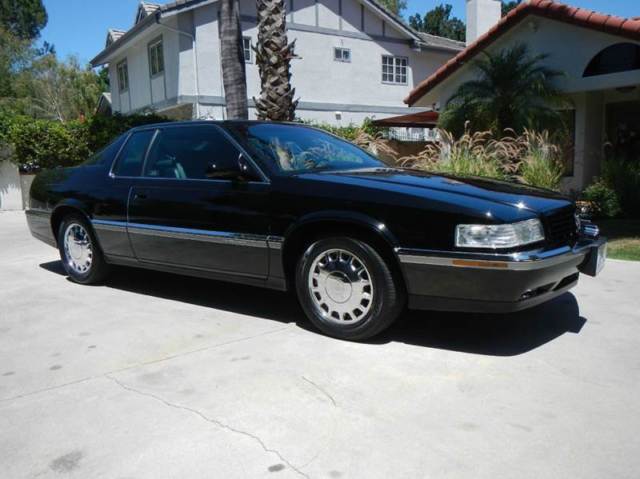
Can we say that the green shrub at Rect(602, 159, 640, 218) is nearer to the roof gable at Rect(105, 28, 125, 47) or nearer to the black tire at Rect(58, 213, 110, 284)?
the black tire at Rect(58, 213, 110, 284)

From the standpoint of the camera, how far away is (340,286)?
413 cm

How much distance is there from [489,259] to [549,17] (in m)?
9.67

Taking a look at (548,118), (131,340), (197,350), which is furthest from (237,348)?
(548,118)

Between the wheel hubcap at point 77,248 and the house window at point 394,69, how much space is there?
20.2 metres

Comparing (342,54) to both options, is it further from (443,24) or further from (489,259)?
(443,24)

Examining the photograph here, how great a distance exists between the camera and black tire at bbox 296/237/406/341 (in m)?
3.95

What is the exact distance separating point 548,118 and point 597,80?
42.6 inches

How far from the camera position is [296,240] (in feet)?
14.2

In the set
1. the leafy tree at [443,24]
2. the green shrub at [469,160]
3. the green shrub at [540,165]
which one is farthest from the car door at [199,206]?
the leafy tree at [443,24]

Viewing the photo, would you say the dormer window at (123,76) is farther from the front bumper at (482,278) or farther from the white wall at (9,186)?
the front bumper at (482,278)

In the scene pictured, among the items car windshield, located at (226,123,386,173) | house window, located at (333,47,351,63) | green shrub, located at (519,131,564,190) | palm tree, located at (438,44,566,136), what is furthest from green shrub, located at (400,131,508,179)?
house window, located at (333,47,351,63)

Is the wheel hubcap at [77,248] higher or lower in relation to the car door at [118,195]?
lower

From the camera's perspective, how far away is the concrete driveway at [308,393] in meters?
2.67

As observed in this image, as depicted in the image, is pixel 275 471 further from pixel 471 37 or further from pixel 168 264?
pixel 471 37
